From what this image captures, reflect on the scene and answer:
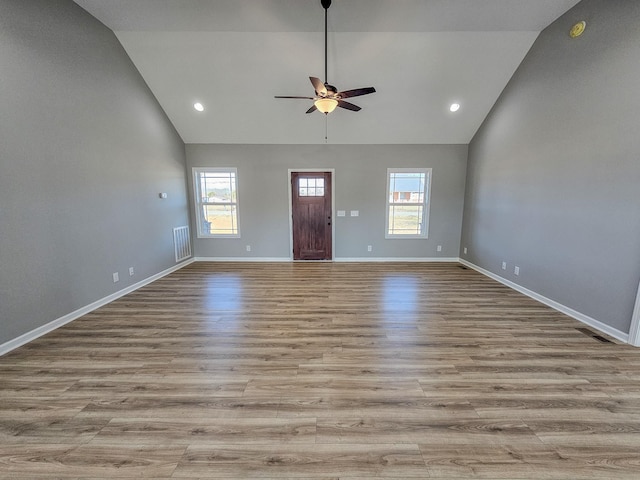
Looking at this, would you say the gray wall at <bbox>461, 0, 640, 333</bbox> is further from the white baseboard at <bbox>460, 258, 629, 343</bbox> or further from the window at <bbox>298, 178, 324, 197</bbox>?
the window at <bbox>298, 178, 324, 197</bbox>

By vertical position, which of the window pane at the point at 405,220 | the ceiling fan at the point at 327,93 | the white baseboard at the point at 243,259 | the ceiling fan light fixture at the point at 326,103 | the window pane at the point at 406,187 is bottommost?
the white baseboard at the point at 243,259

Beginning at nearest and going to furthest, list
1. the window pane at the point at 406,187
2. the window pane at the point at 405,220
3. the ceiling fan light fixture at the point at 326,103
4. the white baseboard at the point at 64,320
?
the white baseboard at the point at 64,320 → the ceiling fan light fixture at the point at 326,103 → the window pane at the point at 406,187 → the window pane at the point at 405,220

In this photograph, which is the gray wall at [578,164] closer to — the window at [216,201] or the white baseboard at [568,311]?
the white baseboard at [568,311]

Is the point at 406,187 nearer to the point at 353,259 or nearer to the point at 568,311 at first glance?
the point at 353,259

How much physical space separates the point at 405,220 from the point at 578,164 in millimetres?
3028

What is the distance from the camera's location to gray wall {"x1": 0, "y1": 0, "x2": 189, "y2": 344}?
7.86 ft

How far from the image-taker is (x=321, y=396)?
1835 mm

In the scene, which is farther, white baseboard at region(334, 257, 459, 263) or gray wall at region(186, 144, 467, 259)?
white baseboard at region(334, 257, 459, 263)

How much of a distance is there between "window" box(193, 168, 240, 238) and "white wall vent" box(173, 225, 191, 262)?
1.05 feet

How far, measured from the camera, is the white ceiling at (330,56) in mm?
3090

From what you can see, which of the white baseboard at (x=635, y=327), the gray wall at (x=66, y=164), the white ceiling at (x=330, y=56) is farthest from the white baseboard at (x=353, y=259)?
the white baseboard at (x=635, y=327)

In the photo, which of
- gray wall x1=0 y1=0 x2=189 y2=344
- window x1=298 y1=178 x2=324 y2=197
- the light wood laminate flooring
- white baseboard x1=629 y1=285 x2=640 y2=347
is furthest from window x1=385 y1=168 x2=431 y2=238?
gray wall x1=0 y1=0 x2=189 y2=344

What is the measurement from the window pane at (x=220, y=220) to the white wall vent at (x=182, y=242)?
425mm

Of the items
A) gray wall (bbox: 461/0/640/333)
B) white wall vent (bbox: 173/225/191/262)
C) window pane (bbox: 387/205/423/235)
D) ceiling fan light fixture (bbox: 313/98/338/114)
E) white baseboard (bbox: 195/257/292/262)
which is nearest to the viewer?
gray wall (bbox: 461/0/640/333)
